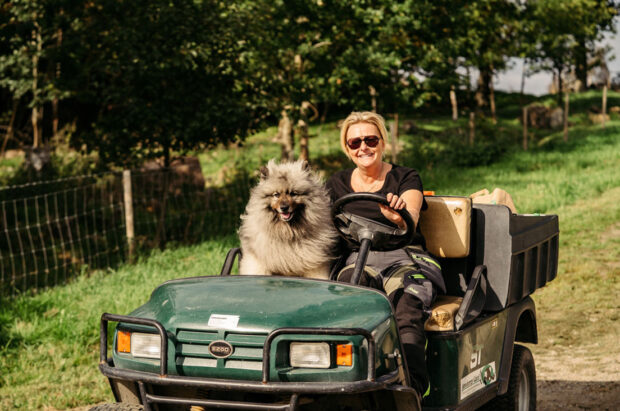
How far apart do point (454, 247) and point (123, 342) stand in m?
1.90

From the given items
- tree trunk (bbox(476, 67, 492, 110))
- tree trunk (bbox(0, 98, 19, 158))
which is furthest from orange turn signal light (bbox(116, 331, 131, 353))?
tree trunk (bbox(476, 67, 492, 110))

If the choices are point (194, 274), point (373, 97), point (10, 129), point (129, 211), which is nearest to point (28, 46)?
point (10, 129)

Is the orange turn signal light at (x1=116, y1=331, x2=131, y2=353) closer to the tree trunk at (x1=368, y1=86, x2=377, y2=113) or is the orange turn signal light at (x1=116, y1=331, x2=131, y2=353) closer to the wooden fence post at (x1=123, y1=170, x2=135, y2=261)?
the wooden fence post at (x1=123, y1=170, x2=135, y2=261)

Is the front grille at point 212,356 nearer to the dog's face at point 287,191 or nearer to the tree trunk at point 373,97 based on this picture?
the dog's face at point 287,191

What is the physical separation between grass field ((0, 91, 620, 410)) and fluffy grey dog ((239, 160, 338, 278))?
2089 millimetres

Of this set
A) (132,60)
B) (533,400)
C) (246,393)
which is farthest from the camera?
(132,60)

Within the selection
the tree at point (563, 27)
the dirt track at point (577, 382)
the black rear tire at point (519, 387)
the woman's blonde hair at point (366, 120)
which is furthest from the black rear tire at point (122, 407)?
the tree at point (563, 27)

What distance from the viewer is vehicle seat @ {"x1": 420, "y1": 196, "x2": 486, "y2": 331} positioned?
159 inches

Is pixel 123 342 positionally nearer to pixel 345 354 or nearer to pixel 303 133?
pixel 345 354

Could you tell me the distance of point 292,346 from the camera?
293 cm

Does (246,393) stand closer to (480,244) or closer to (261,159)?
(480,244)

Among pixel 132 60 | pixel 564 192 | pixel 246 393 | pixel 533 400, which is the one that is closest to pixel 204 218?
pixel 132 60

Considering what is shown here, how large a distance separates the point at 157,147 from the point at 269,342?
982 centimetres

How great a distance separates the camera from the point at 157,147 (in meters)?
12.3
